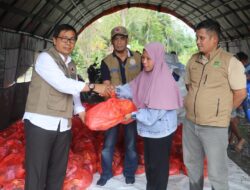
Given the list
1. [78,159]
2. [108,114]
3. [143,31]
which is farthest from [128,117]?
[143,31]

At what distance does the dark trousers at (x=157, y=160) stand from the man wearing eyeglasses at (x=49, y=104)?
66 cm

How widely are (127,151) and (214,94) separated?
4.67 feet

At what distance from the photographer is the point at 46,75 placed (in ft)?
8.10

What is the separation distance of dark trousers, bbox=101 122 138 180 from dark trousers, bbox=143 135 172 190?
0.67m

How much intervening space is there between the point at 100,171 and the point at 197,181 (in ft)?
4.23

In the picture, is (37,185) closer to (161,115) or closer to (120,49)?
(161,115)

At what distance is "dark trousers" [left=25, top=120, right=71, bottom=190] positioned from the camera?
8.41 ft

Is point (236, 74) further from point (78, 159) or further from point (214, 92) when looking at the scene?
point (78, 159)

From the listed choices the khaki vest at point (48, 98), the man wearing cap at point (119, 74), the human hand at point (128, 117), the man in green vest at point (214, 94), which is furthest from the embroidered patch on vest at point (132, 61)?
the khaki vest at point (48, 98)

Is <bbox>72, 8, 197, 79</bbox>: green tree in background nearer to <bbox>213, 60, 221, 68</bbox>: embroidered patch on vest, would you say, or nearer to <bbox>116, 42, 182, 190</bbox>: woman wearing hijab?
<bbox>116, 42, 182, 190</bbox>: woman wearing hijab

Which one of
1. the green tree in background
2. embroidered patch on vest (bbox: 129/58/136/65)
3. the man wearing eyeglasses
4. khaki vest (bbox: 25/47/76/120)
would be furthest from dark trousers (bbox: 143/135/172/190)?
the green tree in background

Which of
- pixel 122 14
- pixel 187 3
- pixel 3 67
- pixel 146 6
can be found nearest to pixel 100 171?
pixel 3 67

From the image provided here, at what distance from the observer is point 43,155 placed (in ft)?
8.56

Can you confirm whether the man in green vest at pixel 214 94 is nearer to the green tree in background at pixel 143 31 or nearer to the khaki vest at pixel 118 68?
the khaki vest at pixel 118 68
